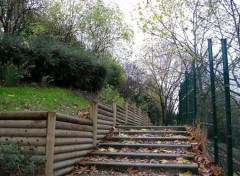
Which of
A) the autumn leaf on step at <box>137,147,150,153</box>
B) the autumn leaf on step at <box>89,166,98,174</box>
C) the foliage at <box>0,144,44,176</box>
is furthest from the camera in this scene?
the autumn leaf on step at <box>137,147,150,153</box>

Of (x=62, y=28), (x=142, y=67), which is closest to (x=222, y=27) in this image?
(x=62, y=28)

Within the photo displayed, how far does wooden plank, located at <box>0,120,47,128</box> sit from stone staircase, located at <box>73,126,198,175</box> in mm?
1467

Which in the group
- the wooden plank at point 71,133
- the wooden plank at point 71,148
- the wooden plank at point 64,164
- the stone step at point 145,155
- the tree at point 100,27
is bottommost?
the wooden plank at point 64,164

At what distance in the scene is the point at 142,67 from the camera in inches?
964

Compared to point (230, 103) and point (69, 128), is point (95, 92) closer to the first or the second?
point (69, 128)

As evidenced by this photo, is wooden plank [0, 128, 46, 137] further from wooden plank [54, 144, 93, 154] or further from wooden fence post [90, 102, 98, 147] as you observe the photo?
wooden fence post [90, 102, 98, 147]

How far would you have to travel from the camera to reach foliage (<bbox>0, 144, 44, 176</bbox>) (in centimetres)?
371

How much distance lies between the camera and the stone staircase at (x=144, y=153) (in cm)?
511

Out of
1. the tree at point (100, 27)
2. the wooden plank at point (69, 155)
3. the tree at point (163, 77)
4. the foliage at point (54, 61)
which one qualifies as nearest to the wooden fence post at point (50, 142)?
the wooden plank at point (69, 155)

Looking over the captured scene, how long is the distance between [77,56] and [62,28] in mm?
6525

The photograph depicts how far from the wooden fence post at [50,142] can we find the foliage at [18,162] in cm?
10

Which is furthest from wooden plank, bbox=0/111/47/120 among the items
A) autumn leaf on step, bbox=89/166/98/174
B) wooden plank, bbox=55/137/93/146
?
autumn leaf on step, bbox=89/166/98/174

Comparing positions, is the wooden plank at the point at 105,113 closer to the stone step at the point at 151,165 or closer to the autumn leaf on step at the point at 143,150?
the autumn leaf on step at the point at 143,150

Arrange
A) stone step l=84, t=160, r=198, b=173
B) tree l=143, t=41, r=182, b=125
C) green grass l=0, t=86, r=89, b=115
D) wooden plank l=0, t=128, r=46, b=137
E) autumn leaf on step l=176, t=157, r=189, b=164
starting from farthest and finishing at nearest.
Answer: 1. tree l=143, t=41, r=182, b=125
2. green grass l=0, t=86, r=89, b=115
3. autumn leaf on step l=176, t=157, r=189, b=164
4. stone step l=84, t=160, r=198, b=173
5. wooden plank l=0, t=128, r=46, b=137
